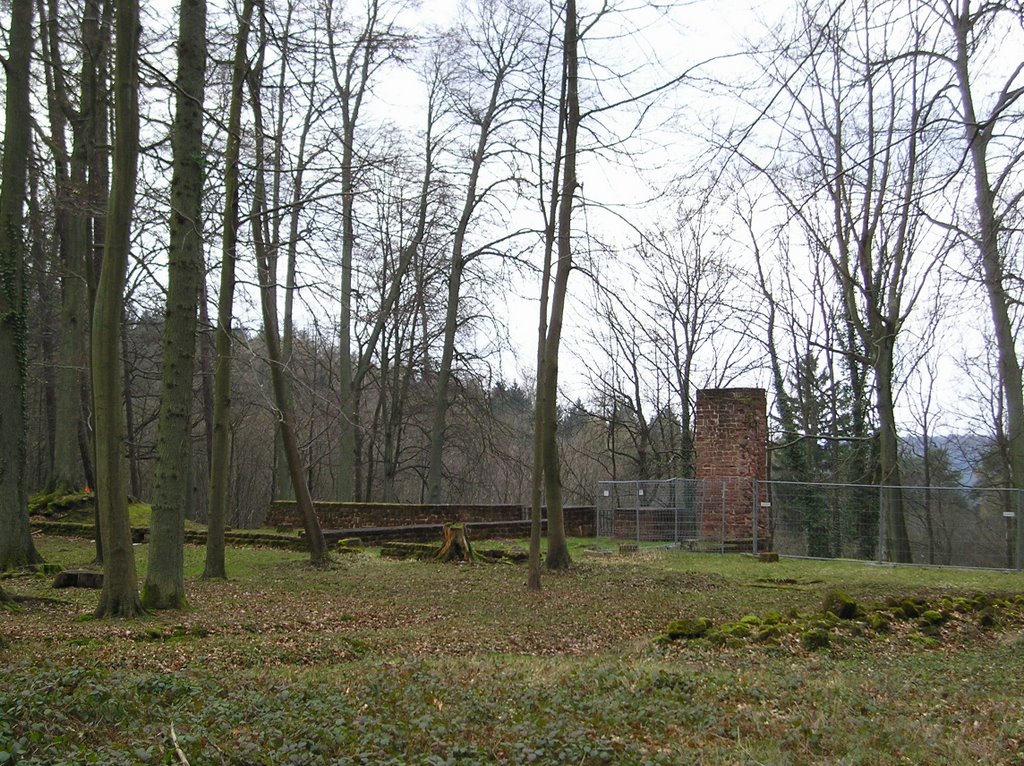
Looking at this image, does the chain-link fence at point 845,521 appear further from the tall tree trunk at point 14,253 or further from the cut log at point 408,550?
the tall tree trunk at point 14,253

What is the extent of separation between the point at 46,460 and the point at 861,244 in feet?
93.1

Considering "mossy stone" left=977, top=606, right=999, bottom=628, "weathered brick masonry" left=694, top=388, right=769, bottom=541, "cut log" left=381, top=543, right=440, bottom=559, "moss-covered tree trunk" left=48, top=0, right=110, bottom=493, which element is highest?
"moss-covered tree trunk" left=48, top=0, right=110, bottom=493

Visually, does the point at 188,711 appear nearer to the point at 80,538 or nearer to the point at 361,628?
the point at 361,628

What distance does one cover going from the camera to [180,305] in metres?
10.4

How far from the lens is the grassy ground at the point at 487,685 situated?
4.57m

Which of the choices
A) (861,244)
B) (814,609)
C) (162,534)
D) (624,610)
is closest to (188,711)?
(162,534)

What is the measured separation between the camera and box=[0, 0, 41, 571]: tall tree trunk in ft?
40.0

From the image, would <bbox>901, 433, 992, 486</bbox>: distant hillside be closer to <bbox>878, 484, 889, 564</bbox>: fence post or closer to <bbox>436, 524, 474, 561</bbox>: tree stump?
<bbox>878, 484, 889, 564</bbox>: fence post

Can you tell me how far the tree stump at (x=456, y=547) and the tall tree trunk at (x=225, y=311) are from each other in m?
4.69

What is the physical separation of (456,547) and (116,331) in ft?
32.8

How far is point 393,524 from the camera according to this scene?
76.9 feet

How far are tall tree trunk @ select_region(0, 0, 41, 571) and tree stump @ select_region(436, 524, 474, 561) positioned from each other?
301 inches

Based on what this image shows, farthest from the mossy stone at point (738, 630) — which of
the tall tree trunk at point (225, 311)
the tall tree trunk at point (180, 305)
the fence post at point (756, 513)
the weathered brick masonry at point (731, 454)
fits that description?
the weathered brick masonry at point (731, 454)

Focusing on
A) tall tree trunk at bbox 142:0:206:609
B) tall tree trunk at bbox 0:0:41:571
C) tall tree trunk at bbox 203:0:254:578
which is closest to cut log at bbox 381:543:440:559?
tall tree trunk at bbox 203:0:254:578
